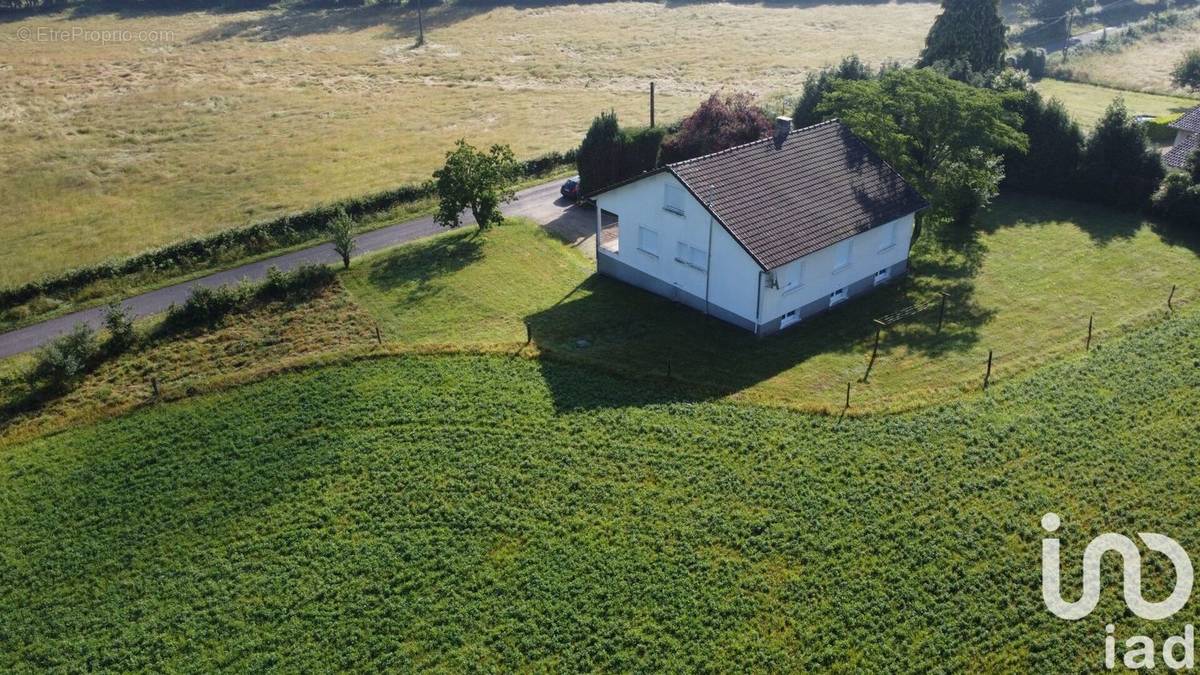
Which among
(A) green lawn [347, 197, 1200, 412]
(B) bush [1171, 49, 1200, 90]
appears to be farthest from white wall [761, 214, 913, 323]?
(B) bush [1171, 49, 1200, 90]

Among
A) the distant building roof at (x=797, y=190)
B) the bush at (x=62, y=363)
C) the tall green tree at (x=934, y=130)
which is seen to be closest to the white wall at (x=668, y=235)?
the distant building roof at (x=797, y=190)

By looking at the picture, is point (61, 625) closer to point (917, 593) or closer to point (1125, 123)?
point (917, 593)

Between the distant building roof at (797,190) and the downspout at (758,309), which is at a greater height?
the distant building roof at (797,190)

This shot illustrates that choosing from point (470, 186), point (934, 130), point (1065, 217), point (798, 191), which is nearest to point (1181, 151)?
point (1065, 217)

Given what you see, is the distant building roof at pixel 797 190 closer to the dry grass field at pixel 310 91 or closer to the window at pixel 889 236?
the window at pixel 889 236

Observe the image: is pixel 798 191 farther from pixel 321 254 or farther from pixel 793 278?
pixel 321 254

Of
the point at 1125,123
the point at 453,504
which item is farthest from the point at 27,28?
the point at 1125,123
